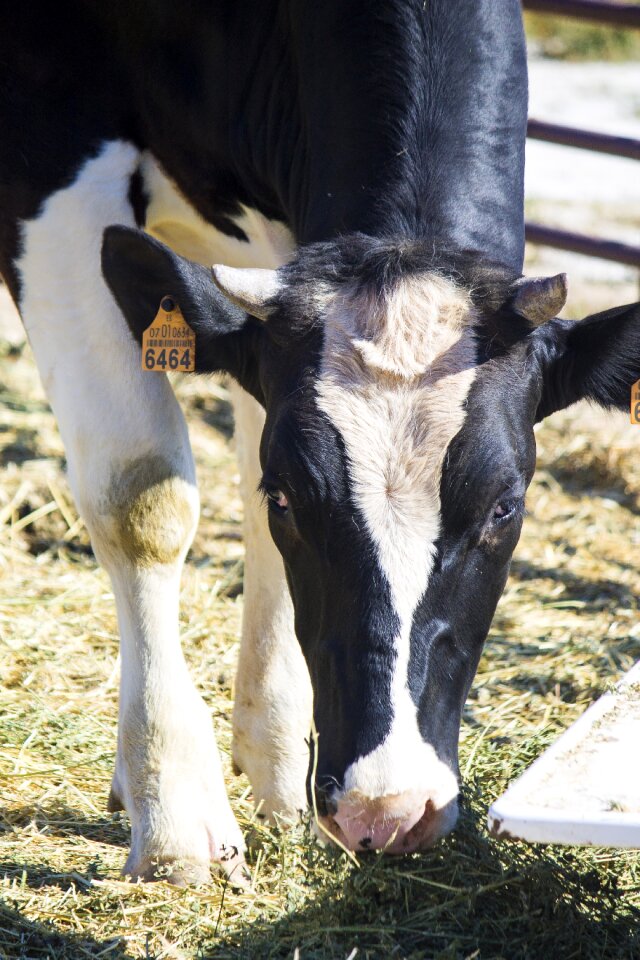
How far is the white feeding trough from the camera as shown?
7.44ft

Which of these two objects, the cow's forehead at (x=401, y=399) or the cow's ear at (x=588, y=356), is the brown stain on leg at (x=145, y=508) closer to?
the cow's forehead at (x=401, y=399)

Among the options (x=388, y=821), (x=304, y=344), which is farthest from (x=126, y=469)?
(x=388, y=821)

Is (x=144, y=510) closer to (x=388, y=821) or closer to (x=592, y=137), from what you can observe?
(x=388, y=821)

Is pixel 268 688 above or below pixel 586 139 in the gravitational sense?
below

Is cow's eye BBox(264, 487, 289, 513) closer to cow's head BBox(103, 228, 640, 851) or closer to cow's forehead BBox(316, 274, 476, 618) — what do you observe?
cow's head BBox(103, 228, 640, 851)

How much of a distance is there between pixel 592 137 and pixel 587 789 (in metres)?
4.99

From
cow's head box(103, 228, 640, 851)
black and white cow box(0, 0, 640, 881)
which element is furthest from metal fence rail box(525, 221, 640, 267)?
cow's head box(103, 228, 640, 851)

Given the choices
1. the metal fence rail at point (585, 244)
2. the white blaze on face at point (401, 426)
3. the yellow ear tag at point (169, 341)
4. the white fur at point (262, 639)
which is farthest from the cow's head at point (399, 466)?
the metal fence rail at point (585, 244)

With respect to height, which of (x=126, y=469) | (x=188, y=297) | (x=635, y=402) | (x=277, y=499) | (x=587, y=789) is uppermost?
(x=188, y=297)

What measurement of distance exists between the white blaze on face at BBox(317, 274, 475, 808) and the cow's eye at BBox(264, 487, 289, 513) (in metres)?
0.22

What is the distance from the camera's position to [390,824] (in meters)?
2.49

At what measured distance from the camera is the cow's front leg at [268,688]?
148 inches

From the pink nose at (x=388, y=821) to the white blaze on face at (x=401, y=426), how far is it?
2cm

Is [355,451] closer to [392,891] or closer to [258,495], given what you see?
[392,891]
